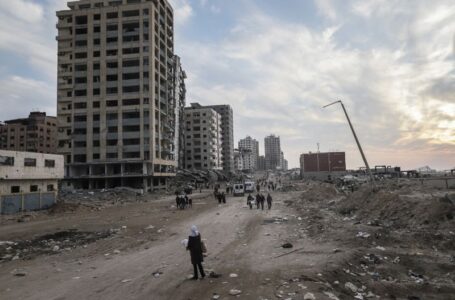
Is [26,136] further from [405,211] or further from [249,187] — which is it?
[405,211]

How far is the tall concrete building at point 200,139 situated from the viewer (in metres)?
134

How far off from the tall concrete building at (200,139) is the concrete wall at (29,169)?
288 feet

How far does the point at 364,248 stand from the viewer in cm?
1317

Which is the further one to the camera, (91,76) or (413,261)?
(91,76)

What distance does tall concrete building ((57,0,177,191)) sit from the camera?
7219cm

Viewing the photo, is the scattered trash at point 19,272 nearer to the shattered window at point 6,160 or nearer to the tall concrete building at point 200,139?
the shattered window at point 6,160

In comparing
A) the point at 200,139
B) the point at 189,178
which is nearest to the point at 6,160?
the point at 189,178

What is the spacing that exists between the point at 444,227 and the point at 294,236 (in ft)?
21.1

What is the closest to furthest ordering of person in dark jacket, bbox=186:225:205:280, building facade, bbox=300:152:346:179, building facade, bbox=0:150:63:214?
person in dark jacket, bbox=186:225:205:280, building facade, bbox=0:150:63:214, building facade, bbox=300:152:346:179

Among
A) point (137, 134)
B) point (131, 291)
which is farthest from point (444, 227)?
point (137, 134)

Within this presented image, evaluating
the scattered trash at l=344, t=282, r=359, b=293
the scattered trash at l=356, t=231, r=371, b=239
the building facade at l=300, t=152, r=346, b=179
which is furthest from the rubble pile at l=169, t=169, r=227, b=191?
the scattered trash at l=344, t=282, r=359, b=293

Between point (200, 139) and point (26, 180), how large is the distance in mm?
95497

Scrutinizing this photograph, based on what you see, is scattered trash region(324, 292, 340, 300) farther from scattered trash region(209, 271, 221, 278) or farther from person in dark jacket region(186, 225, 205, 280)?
person in dark jacket region(186, 225, 205, 280)

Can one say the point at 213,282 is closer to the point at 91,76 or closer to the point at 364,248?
the point at 364,248
